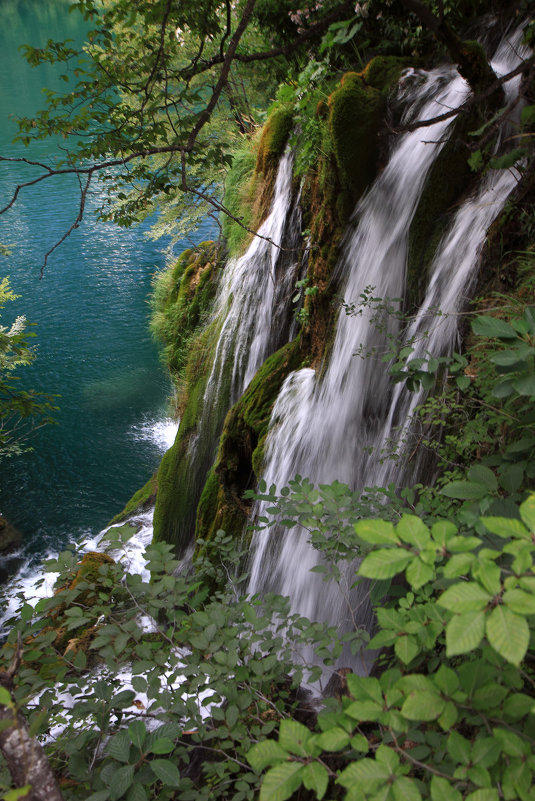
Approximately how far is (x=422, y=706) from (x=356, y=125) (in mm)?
4014

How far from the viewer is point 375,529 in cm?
103

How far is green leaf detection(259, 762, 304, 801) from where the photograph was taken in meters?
1.05

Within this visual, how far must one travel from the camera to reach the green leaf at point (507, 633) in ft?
2.73

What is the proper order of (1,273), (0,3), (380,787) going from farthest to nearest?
(0,3) < (1,273) < (380,787)

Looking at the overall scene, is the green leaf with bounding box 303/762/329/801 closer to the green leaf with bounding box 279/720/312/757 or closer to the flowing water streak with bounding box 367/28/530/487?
the green leaf with bounding box 279/720/312/757

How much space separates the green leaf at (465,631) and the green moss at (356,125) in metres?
3.90

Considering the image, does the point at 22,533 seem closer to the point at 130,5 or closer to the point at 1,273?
the point at 130,5

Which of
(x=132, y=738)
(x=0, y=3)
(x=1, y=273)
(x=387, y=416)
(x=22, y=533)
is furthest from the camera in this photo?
(x=0, y=3)

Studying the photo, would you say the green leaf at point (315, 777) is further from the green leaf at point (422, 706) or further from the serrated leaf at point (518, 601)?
the serrated leaf at point (518, 601)

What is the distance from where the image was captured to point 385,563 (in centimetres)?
102

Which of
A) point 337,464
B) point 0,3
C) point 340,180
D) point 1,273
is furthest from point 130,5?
point 0,3

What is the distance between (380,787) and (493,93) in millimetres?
3713

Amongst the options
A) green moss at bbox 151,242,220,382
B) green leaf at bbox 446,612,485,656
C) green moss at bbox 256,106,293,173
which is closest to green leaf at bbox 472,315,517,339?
green leaf at bbox 446,612,485,656

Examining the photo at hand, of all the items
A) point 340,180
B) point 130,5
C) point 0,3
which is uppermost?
point 0,3
